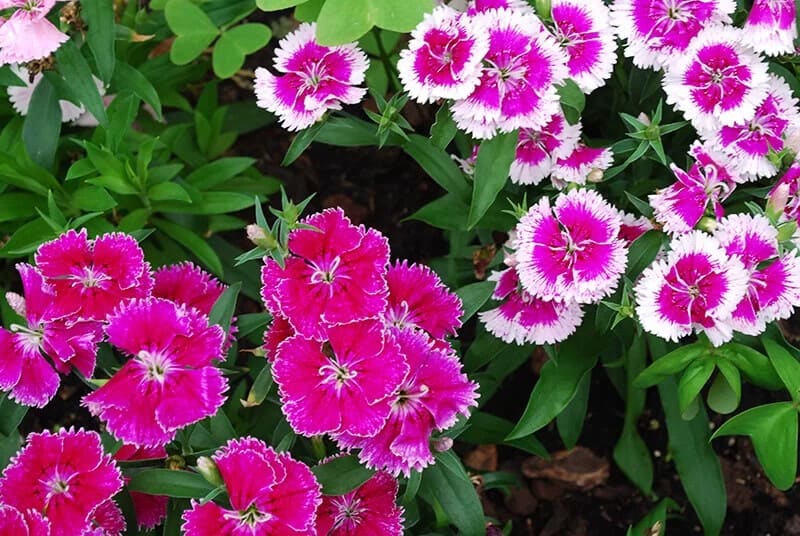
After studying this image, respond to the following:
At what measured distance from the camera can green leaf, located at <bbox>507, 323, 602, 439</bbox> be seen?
1.99 meters

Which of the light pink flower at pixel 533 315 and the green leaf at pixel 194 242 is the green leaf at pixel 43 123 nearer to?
the green leaf at pixel 194 242

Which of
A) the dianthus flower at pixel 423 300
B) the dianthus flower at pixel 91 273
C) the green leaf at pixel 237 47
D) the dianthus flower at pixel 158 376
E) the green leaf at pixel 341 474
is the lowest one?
the green leaf at pixel 341 474

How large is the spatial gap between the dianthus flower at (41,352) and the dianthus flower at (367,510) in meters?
0.55

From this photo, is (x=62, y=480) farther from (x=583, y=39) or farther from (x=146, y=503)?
(x=583, y=39)

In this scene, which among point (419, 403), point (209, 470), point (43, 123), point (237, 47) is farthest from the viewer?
point (237, 47)

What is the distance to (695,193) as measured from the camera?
5.99 feet

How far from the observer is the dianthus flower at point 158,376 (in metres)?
1.60

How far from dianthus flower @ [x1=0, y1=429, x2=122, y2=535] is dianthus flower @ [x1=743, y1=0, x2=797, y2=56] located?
154 centimetres

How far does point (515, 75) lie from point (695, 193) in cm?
44

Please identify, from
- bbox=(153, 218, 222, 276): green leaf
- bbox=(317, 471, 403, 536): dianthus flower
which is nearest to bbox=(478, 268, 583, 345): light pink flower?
bbox=(317, 471, 403, 536): dianthus flower

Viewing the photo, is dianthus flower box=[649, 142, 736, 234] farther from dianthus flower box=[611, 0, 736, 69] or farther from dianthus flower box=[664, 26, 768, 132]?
dianthus flower box=[611, 0, 736, 69]

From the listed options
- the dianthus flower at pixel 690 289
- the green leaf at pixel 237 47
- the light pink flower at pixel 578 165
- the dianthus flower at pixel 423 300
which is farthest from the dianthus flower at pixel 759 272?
the green leaf at pixel 237 47

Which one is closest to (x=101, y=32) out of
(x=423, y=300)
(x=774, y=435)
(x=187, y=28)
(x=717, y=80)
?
(x=187, y=28)

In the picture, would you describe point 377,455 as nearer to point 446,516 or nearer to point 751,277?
point 446,516
